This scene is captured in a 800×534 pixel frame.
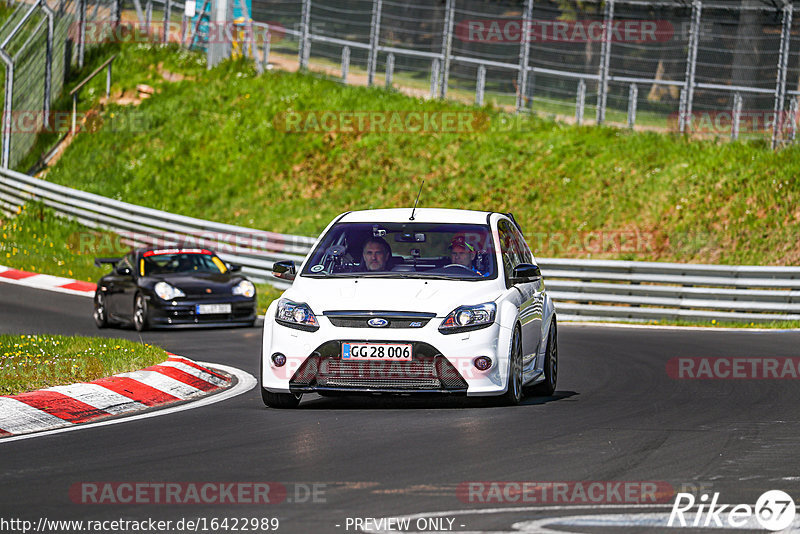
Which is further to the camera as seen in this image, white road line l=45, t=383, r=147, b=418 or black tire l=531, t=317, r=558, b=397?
black tire l=531, t=317, r=558, b=397

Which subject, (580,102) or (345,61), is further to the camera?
(345,61)

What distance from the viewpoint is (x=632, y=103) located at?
2959cm

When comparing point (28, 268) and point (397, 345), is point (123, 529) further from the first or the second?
point (28, 268)

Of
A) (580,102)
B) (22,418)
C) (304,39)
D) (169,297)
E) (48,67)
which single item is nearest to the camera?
(22,418)

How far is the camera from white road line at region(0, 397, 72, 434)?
31.0ft

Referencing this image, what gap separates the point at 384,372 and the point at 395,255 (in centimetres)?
155

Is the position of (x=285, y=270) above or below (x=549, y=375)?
above

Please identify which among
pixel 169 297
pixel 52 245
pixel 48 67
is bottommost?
pixel 52 245

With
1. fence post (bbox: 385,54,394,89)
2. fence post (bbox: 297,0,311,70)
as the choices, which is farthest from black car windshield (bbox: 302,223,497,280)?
fence post (bbox: 297,0,311,70)

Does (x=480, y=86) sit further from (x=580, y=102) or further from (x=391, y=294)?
(x=391, y=294)

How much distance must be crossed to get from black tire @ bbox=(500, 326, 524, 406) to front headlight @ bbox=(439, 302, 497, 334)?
288 mm

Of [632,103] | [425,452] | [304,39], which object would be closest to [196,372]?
[425,452]

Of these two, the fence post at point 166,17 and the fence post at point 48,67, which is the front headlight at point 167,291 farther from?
the fence post at point 166,17

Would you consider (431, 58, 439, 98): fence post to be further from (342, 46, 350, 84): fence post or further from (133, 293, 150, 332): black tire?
(133, 293, 150, 332): black tire
